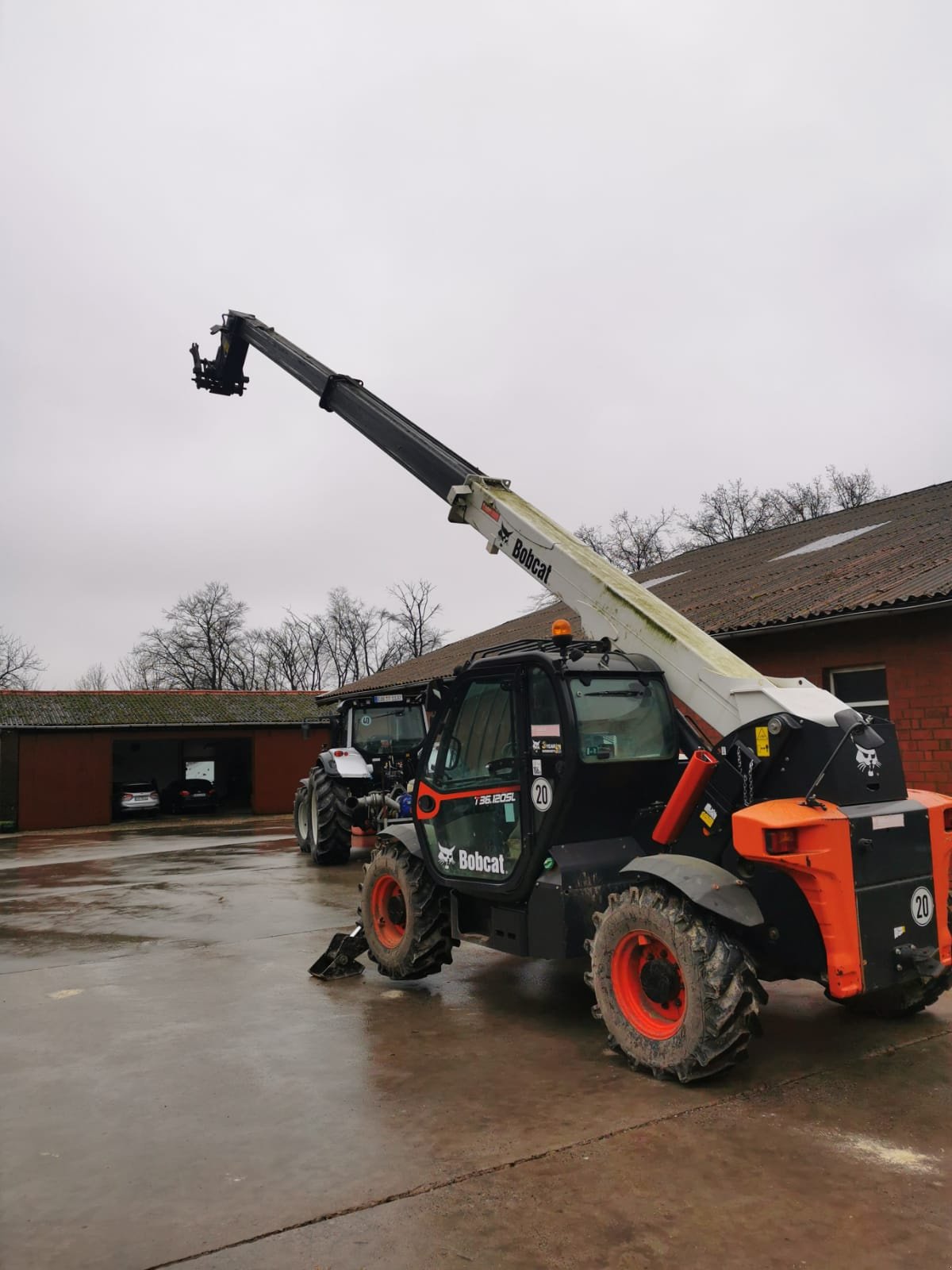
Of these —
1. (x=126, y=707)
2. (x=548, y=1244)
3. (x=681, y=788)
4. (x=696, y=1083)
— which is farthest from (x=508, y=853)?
(x=126, y=707)

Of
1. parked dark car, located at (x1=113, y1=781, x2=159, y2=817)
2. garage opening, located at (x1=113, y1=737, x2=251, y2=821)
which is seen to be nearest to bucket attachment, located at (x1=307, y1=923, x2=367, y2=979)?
parked dark car, located at (x1=113, y1=781, x2=159, y2=817)

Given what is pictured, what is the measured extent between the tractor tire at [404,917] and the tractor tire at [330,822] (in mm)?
6831

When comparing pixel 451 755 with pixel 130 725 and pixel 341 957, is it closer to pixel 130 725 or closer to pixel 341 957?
pixel 341 957

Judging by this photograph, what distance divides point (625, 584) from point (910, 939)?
256 centimetres

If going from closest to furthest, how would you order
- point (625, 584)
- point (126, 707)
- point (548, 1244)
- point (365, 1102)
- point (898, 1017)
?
point (548, 1244)
point (365, 1102)
point (898, 1017)
point (625, 584)
point (126, 707)

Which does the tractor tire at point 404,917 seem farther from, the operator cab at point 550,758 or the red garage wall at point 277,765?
the red garage wall at point 277,765

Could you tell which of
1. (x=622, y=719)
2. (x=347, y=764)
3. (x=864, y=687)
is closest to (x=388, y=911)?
(x=622, y=719)

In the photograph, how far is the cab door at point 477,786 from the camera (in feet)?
17.9

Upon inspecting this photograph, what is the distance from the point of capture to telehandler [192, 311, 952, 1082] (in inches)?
167

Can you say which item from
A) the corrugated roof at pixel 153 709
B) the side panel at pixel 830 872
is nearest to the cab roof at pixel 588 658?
the side panel at pixel 830 872

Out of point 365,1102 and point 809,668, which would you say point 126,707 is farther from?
point 365,1102

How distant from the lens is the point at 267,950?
25.4 feet

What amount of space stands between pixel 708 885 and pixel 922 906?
1.01 meters

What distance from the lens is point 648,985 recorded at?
457 centimetres
